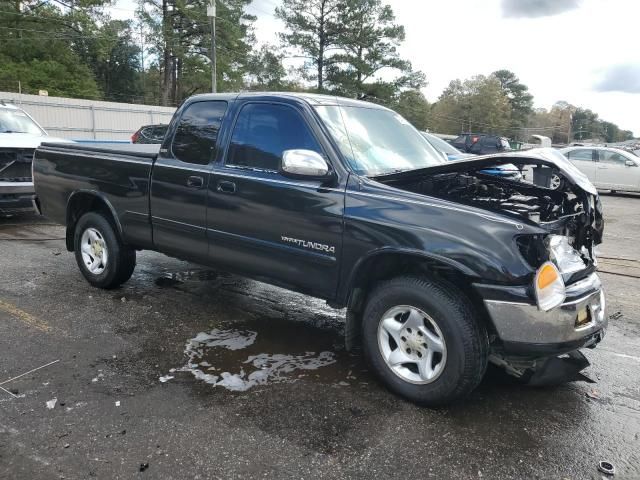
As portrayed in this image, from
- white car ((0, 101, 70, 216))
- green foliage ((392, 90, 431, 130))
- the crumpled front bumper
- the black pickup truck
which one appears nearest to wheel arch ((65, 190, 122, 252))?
the black pickup truck

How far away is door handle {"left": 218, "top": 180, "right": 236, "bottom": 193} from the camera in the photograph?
4223 mm

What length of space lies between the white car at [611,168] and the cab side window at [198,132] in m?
15.7

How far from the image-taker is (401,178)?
11.9ft

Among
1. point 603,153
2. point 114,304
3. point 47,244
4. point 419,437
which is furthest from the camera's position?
point 603,153

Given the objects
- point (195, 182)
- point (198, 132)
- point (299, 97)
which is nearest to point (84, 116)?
point (198, 132)

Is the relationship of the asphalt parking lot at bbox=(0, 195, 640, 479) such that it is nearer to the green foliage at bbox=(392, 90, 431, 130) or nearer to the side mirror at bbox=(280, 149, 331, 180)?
the side mirror at bbox=(280, 149, 331, 180)

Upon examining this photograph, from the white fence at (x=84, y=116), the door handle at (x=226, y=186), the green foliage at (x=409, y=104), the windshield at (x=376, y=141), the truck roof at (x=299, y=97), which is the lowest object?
the door handle at (x=226, y=186)

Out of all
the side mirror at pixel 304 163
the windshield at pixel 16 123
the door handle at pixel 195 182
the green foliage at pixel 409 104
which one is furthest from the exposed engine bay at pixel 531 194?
the green foliage at pixel 409 104

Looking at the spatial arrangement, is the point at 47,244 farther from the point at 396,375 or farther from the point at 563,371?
the point at 563,371

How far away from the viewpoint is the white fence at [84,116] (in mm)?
22594

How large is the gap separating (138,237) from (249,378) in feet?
6.79

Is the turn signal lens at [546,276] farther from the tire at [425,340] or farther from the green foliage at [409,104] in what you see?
the green foliage at [409,104]

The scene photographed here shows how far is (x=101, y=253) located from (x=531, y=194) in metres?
4.11

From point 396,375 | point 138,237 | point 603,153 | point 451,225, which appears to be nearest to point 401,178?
point 451,225
